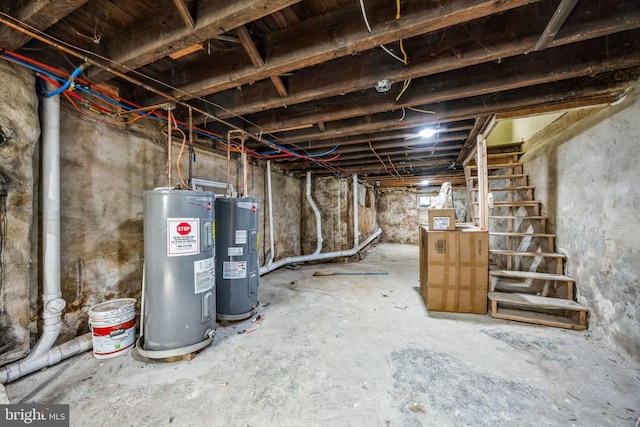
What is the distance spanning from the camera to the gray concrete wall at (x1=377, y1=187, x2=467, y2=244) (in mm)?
8711

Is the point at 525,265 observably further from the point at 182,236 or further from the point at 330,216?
the point at 182,236

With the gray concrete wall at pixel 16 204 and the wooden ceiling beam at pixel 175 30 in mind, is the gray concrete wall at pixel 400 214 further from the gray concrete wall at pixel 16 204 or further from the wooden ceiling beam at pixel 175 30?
the gray concrete wall at pixel 16 204

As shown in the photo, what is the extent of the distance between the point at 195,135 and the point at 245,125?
2.10ft

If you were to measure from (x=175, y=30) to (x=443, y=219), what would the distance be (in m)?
2.74

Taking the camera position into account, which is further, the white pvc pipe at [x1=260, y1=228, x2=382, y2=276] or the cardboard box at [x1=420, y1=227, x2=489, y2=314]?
the white pvc pipe at [x1=260, y1=228, x2=382, y2=276]

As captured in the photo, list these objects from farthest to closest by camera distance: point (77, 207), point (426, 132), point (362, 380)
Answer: point (426, 132), point (77, 207), point (362, 380)

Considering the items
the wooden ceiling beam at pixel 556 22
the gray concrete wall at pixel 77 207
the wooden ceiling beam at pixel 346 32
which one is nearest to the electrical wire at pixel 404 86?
the wooden ceiling beam at pixel 346 32

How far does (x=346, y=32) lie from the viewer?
139cm

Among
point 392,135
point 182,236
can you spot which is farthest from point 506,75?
A: point 182,236

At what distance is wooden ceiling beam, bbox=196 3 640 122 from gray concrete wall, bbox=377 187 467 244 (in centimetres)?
749

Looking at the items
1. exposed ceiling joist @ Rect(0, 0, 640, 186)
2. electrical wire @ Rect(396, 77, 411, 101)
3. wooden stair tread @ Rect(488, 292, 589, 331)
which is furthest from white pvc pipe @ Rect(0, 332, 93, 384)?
wooden stair tread @ Rect(488, 292, 589, 331)

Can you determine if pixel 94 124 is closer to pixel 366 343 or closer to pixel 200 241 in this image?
pixel 200 241

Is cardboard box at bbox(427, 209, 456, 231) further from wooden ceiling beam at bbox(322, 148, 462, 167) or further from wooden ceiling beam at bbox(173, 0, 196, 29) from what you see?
wooden ceiling beam at bbox(173, 0, 196, 29)

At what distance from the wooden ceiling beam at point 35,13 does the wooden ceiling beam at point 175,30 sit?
275 millimetres
